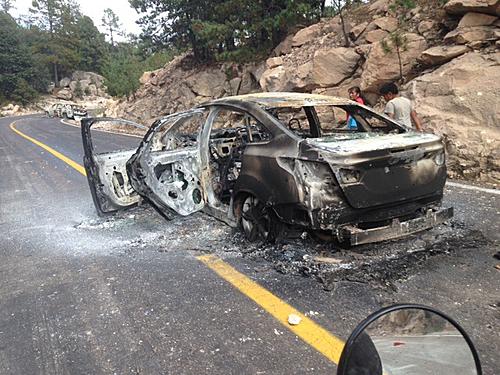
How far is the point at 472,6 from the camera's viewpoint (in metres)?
8.74

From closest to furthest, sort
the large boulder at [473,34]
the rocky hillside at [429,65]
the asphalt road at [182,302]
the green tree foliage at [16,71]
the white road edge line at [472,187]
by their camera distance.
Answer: the asphalt road at [182,302] → the white road edge line at [472,187] → the rocky hillside at [429,65] → the large boulder at [473,34] → the green tree foliage at [16,71]

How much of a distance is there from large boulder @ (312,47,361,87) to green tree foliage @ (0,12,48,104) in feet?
214

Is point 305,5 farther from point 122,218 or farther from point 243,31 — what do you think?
point 122,218

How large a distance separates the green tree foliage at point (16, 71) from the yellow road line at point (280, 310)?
71.4 m

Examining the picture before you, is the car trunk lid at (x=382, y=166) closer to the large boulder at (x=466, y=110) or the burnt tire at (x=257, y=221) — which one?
the burnt tire at (x=257, y=221)

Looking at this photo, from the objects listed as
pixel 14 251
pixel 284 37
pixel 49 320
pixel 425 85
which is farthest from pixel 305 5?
pixel 49 320

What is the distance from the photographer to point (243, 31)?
1708 cm

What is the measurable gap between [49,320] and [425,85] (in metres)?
7.76

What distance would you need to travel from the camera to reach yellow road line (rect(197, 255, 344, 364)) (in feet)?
8.52

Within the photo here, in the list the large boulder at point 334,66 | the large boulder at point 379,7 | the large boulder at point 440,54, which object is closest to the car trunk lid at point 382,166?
the large boulder at point 440,54

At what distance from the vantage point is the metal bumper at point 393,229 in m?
3.39

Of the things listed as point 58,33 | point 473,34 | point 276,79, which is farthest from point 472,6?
point 58,33

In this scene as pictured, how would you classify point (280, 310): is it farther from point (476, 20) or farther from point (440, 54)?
point (476, 20)

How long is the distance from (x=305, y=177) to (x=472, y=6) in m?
7.68
